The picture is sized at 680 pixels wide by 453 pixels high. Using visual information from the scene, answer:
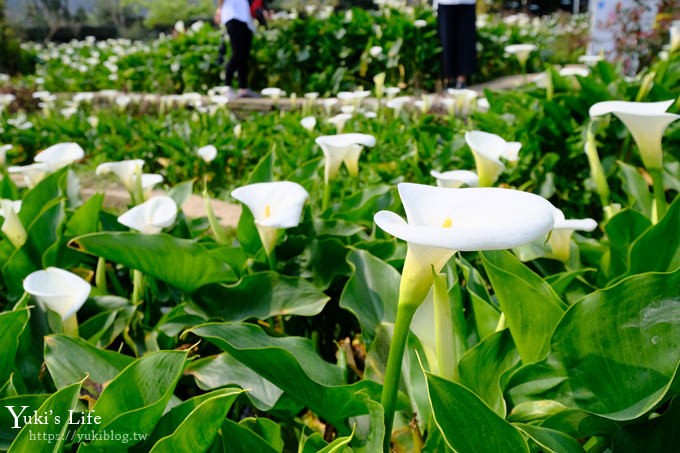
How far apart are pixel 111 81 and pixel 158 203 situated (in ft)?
22.1

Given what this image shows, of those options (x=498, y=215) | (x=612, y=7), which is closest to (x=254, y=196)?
(x=498, y=215)

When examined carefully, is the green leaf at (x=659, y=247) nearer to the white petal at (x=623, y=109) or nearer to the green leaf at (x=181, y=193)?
the white petal at (x=623, y=109)

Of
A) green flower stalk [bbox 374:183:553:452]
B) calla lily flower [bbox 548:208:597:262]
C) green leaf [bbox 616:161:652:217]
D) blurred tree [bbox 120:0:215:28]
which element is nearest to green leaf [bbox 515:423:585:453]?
green flower stalk [bbox 374:183:553:452]

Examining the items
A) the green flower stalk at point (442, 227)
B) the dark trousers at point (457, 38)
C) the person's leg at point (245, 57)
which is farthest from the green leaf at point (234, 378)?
the person's leg at point (245, 57)

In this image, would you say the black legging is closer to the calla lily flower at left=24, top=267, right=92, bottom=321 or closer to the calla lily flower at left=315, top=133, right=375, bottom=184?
the calla lily flower at left=315, top=133, right=375, bottom=184

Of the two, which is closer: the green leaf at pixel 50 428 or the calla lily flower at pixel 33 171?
the green leaf at pixel 50 428

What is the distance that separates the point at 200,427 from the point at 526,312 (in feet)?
1.49

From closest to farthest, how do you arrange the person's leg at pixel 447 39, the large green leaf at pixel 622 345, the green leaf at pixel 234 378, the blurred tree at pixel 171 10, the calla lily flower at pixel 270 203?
the large green leaf at pixel 622 345
the green leaf at pixel 234 378
the calla lily flower at pixel 270 203
the person's leg at pixel 447 39
the blurred tree at pixel 171 10

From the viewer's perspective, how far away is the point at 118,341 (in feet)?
4.18

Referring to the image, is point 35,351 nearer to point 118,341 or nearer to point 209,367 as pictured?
point 118,341

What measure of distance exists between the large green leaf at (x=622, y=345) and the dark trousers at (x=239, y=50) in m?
5.38

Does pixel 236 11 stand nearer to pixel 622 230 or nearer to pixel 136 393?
pixel 622 230

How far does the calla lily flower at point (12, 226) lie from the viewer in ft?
4.17

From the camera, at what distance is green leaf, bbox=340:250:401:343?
3.34 feet
